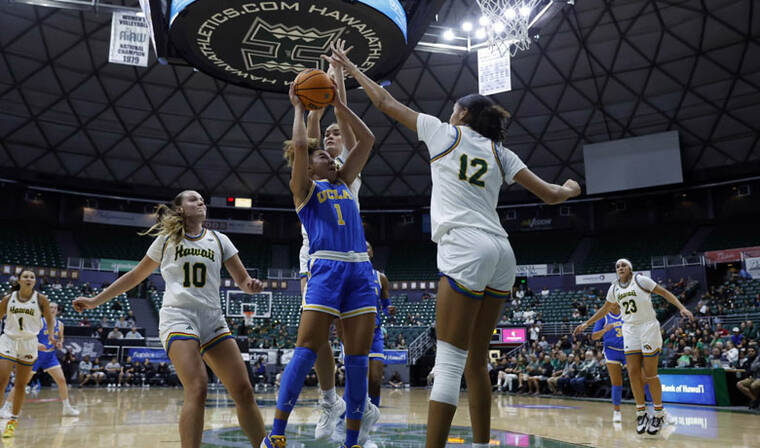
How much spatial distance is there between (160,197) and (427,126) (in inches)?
1295

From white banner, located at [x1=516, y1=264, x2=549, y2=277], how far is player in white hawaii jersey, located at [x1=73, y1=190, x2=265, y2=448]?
97.5ft

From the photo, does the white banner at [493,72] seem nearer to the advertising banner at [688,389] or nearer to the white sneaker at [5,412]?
the advertising banner at [688,389]

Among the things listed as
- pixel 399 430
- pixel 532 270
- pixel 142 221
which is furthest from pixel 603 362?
pixel 142 221

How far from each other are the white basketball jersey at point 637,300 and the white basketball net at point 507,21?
11.0 m

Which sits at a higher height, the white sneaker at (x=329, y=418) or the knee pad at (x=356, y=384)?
the knee pad at (x=356, y=384)

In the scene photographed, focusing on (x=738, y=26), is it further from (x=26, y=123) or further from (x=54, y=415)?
(x=26, y=123)

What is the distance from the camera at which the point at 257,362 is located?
854 inches

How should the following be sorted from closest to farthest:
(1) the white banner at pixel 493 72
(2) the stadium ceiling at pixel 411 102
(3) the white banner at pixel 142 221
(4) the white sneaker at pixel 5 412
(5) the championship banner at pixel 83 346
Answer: (4) the white sneaker at pixel 5 412
(1) the white banner at pixel 493 72
(5) the championship banner at pixel 83 346
(2) the stadium ceiling at pixel 411 102
(3) the white banner at pixel 142 221

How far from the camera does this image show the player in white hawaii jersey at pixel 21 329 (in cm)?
721

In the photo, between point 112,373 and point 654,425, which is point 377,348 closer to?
point 654,425

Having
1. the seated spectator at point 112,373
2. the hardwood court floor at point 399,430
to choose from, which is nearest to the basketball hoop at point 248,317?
the seated spectator at point 112,373

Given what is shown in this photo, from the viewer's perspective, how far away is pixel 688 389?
13.3 m

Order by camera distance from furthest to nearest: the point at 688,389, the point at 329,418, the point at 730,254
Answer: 1. the point at 730,254
2. the point at 688,389
3. the point at 329,418

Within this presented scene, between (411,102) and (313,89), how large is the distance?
2544 cm
